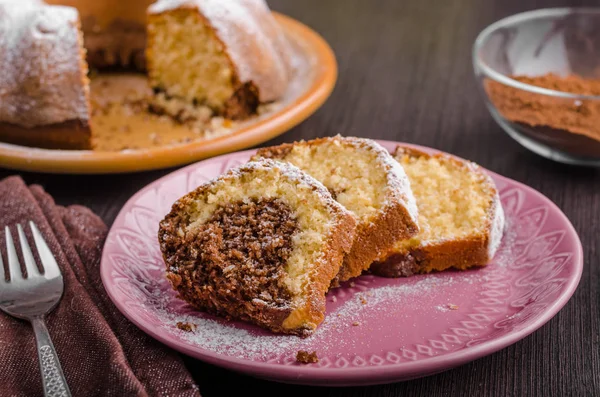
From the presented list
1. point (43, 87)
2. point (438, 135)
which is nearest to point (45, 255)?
point (43, 87)

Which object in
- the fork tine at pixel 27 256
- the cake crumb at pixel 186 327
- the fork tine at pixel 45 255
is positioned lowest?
the fork tine at pixel 45 255

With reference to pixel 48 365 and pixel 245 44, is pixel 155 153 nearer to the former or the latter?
pixel 245 44

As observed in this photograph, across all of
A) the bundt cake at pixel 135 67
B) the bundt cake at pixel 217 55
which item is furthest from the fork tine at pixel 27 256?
the bundt cake at pixel 217 55

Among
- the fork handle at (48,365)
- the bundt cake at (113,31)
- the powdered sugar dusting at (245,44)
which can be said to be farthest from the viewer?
the bundt cake at (113,31)

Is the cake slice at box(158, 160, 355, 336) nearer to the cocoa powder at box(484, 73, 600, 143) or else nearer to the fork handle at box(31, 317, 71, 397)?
the fork handle at box(31, 317, 71, 397)

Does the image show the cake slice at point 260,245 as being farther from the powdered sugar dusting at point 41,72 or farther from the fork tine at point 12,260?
the powdered sugar dusting at point 41,72

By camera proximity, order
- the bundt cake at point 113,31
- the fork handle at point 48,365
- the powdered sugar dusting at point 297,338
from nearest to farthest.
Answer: the fork handle at point 48,365
the powdered sugar dusting at point 297,338
the bundt cake at point 113,31

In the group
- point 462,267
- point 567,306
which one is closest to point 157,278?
Answer: point 462,267
